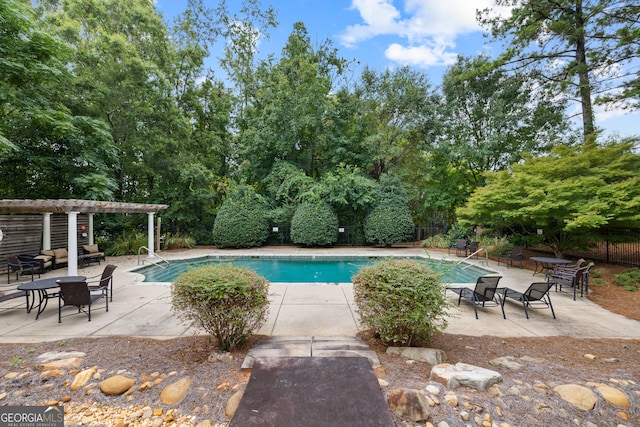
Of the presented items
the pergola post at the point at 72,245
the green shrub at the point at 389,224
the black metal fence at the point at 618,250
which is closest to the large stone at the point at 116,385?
the pergola post at the point at 72,245

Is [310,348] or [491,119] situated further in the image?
[491,119]

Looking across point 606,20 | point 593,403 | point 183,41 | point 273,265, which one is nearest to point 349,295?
point 593,403

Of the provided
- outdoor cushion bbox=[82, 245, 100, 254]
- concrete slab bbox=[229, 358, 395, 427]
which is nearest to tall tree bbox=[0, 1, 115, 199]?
outdoor cushion bbox=[82, 245, 100, 254]

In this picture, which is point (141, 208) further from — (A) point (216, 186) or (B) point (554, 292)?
(B) point (554, 292)

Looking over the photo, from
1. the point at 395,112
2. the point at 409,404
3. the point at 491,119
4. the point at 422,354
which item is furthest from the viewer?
the point at 395,112

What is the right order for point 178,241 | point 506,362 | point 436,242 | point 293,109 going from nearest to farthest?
point 506,362, point 178,241, point 436,242, point 293,109

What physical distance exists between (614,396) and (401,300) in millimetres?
1848

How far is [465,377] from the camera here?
248 cm

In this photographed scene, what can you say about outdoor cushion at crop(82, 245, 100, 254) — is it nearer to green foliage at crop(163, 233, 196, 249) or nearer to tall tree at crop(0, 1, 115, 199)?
tall tree at crop(0, 1, 115, 199)

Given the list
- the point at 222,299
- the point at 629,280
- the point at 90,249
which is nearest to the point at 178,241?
the point at 90,249

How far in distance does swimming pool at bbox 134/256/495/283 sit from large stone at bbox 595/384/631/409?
4.85 meters

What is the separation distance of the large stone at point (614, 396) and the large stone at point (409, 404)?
1.58m

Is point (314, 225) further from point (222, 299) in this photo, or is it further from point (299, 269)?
point (222, 299)

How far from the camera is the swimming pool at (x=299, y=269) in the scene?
28.6 ft
